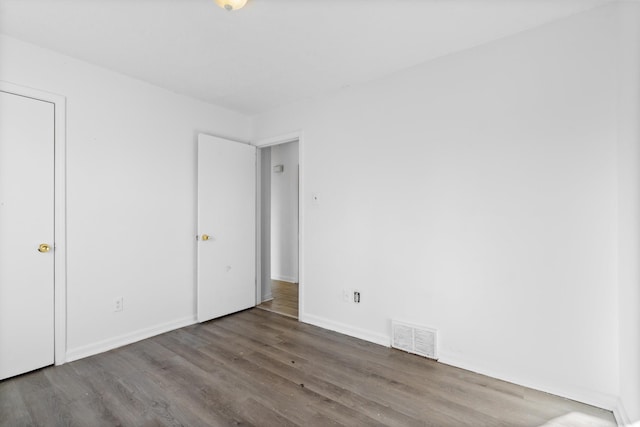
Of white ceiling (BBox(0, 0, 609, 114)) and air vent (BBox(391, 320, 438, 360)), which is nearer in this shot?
white ceiling (BBox(0, 0, 609, 114))

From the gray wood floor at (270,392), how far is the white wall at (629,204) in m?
0.39

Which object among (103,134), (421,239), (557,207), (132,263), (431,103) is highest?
(431,103)

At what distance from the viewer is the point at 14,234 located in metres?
2.25

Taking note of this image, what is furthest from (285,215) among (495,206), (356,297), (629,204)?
(629,204)

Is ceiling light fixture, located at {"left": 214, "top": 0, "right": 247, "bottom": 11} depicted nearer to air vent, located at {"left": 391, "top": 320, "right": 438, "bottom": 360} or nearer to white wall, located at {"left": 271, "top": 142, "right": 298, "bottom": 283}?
air vent, located at {"left": 391, "top": 320, "right": 438, "bottom": 360}

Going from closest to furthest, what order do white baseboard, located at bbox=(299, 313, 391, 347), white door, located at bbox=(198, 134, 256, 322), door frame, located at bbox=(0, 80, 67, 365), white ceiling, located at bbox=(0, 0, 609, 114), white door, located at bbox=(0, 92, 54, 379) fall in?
white ceiling, located at bbox=(0, 0, 609, 114), white door, located at bbox=(0, 92, 54, 379), door frame, located at bbox=(0, 80, 67, 365), white baseboard, located at bbox=(299, 313, 391, 347), white door, located at bbox=(198, 134, 256, 322)

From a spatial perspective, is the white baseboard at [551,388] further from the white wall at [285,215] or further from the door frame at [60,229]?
the white wall at [285,215]

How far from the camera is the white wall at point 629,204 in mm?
1548

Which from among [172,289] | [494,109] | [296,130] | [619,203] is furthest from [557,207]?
[172,289]

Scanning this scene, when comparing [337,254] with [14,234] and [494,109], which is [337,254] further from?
[14,234]

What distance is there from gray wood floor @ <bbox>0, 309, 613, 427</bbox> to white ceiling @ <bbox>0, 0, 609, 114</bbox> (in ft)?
8.16

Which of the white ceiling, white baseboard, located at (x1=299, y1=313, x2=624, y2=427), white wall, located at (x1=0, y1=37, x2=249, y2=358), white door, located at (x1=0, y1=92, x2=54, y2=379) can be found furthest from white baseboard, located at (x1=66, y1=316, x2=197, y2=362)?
the white ceiling

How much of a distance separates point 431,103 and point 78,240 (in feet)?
10.4

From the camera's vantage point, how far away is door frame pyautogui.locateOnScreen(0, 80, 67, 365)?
8.02ft
